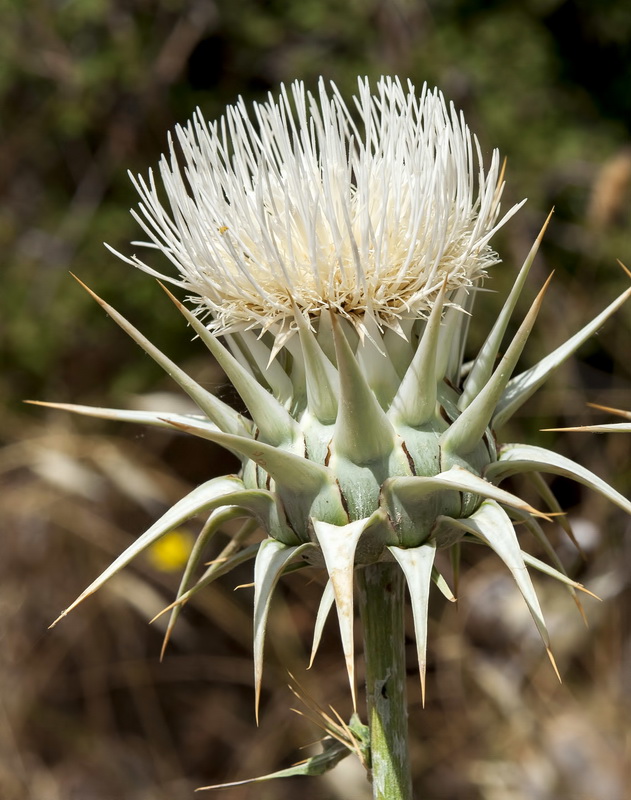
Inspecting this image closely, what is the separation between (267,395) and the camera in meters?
1.83

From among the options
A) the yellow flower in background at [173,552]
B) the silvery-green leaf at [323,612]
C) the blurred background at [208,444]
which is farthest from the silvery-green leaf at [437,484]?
the yellow flower in background at [173,552]

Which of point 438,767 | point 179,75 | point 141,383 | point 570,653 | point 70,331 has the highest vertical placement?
point 179,75

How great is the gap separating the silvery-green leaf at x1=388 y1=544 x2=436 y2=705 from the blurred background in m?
2.04

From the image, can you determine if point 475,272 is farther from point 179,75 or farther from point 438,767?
point 179,75

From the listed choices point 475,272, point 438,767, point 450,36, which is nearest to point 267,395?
point 475,272

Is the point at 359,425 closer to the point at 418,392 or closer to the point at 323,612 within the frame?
the point at 418,392

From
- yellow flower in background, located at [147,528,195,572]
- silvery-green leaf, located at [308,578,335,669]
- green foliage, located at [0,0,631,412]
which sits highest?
green foliage, located at [0,0,631,412]

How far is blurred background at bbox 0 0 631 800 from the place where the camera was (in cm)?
438

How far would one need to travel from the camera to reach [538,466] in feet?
5.89

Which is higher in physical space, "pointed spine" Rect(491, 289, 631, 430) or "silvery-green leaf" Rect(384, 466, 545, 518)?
"pointed spine" Rect(491, 289, 631, 430)

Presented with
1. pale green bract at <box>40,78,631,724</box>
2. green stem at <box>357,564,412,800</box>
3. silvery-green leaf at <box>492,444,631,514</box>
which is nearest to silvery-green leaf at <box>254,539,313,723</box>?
pale green bract at <box>40,78,631,724</box>

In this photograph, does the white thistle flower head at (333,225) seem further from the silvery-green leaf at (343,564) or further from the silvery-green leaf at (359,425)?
the silvery-green leaf at (343,564)

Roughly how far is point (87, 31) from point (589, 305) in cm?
359

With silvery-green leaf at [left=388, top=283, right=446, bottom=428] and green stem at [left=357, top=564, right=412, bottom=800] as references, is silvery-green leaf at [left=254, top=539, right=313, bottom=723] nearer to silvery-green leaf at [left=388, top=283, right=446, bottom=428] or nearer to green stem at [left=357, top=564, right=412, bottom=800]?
green stem at [left=357, top=564, right=412, bottom=800]
